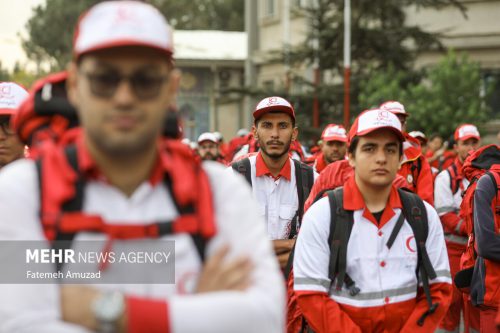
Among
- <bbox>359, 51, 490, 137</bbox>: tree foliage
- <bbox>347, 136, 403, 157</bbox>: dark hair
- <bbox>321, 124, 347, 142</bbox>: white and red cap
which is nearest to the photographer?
<bbox>347, 136, 403, 157</bbox>: dark hair

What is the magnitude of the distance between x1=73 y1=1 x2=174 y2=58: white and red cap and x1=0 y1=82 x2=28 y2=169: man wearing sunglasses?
2632 mm

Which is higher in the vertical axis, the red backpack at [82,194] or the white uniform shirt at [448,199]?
the red backpack at [82,194]

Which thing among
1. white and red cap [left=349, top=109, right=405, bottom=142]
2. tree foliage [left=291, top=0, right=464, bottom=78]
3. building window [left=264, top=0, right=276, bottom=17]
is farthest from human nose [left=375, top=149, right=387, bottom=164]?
building window [left=264, top=0, right=276, bottom=17]

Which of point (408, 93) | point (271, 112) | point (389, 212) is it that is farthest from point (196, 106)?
point (389, 212)

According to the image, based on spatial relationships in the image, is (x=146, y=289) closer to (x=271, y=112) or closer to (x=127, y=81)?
(x=127, y=81)

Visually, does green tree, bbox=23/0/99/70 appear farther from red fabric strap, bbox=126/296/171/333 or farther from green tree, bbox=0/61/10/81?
red fabric strap, bbox=126/296/171/333

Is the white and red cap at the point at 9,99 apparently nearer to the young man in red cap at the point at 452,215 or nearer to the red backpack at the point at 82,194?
the red backpack at the point at 82,194

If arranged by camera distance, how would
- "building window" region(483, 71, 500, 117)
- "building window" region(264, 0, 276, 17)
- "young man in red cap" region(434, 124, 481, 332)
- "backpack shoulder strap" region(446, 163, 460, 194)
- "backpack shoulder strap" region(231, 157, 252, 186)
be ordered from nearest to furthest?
"backpack shoulder strap" region(231, 157, 252, 186) → "young man in red cap" region(434, 124, 481, 332) → "backpack shoulder strap" region(446, 163, 460, 194) → "building window" region(483, 71, 500, 117) → "building window" region(264, 0, 276, 17)

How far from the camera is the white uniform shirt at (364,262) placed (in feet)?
16.9

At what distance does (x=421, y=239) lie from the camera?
5.23m

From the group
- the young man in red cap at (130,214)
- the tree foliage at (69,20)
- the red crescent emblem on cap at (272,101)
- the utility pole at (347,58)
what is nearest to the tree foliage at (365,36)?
the utility pole at (347,58)

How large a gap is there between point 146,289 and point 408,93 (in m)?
20.8

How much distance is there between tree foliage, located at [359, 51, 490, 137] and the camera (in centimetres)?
2155

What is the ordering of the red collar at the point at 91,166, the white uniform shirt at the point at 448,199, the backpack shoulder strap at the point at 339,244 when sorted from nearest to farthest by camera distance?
the red collar at the point at 91,166, the backpack shoulder strap at the point at 339,244, the white uniform shirt at the point at 448,199
